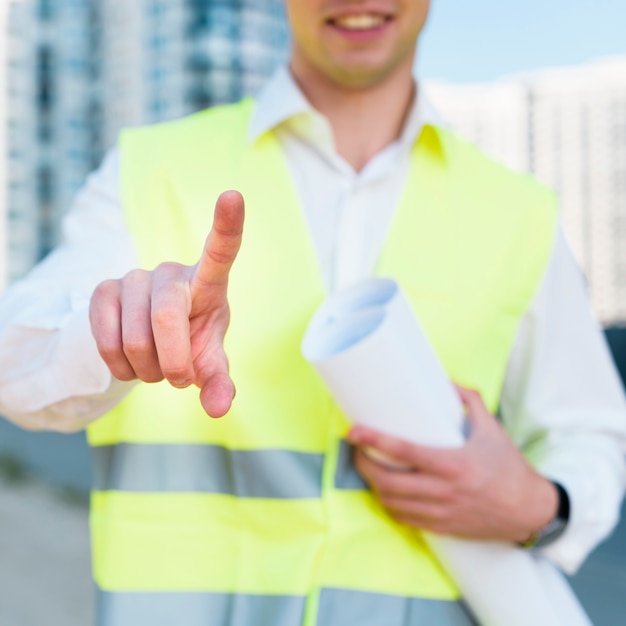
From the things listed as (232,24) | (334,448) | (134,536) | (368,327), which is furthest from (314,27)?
(232,24)

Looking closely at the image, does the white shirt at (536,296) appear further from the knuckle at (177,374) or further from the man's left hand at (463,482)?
the knuckle at (177,374)

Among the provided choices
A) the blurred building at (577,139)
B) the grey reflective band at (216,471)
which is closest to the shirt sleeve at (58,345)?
the grey reflective band at (216,471)

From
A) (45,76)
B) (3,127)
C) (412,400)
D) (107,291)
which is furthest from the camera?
(45,76)

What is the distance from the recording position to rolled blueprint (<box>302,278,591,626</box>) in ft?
3.36

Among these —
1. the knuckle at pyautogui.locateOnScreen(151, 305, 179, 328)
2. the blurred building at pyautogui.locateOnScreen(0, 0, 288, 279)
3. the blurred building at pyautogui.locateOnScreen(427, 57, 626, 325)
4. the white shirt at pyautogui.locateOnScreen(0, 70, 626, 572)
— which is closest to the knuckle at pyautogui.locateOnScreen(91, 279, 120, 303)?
the knuckle at pyautogui.locateOnScreen(151, 305, 179, 328)

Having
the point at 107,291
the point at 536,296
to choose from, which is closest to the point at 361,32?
the point at 536,296

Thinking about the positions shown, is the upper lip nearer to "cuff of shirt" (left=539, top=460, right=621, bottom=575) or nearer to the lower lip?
the lower lip

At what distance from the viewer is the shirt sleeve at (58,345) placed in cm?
92

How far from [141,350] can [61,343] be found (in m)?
0.32

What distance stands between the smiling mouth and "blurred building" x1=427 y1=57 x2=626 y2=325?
1668 centimetres

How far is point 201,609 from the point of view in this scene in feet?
3.63

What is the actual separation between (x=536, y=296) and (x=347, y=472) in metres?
0.37

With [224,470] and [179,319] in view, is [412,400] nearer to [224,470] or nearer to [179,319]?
[224,470]

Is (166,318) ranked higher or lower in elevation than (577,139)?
higher
